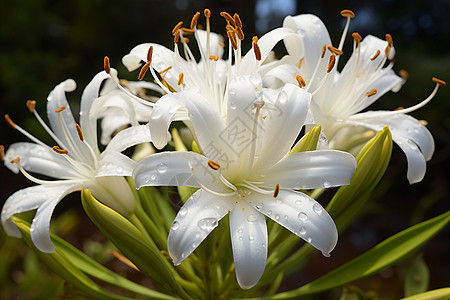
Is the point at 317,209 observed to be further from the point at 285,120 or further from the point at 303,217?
the point at 285,120

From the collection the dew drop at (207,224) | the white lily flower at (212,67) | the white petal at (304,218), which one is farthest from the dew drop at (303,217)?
the white lily flower at (212,67)

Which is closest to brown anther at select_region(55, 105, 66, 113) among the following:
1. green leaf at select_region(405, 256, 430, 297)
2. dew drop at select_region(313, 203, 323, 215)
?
dew drop at select_region(313, 203, 323, 215)

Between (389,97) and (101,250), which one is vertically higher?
(101,250)

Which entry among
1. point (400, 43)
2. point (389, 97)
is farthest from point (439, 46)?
point (389, 97)

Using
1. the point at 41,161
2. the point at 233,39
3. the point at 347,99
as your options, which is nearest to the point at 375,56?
the point at 347,99

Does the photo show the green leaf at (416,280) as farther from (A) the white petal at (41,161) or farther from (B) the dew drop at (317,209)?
(A) the white petal at (41,161)

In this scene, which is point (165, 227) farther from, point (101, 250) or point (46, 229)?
point (101, 250)
